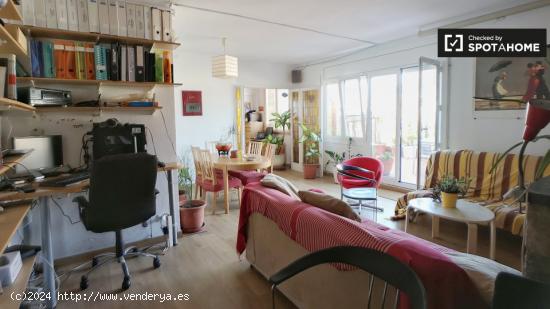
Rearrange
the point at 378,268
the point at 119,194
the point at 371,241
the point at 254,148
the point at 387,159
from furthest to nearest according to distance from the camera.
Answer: the point at 254,148
the point at 387,159
the point at 119,194
the point at 371,241
the point at 378,268

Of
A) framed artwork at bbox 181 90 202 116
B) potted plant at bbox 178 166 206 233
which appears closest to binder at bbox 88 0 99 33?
potted plant at bbox 178 166 206 233

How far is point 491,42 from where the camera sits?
3889 mm

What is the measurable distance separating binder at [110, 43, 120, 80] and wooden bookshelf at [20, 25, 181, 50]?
0.08 meters

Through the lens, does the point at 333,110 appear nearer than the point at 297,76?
Yes

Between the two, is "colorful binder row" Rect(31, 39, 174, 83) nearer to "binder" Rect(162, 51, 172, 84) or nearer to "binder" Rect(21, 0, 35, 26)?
"binder" Rect(162, 51, 172, 84)

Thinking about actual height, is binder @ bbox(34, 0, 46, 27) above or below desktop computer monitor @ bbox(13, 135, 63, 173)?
above

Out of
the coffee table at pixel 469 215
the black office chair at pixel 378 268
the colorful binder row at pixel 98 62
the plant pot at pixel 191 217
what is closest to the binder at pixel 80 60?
the colorful binder row at pixel 98 62

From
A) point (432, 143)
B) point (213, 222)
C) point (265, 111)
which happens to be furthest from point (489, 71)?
point (265, 111)

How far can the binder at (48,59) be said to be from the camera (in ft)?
8.36

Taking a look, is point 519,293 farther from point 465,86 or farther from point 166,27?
point 465,86

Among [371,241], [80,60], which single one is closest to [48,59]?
[80,60]

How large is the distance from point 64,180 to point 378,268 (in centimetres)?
228

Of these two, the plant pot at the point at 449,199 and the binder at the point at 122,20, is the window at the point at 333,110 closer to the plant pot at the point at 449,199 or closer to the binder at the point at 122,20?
the plant pot at the point at 449,199

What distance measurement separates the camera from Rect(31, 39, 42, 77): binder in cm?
248
